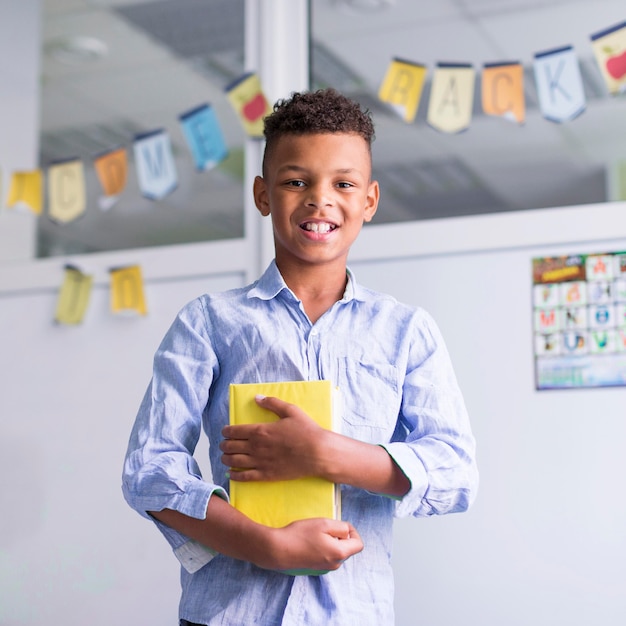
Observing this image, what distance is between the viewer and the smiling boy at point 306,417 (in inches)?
36.3

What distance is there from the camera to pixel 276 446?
3.03 ft

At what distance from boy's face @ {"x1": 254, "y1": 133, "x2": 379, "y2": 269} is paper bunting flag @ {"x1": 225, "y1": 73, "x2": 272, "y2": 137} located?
786 millimetres

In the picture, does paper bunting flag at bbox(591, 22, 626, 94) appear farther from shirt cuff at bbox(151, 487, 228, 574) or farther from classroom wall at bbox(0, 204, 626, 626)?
shirt cuff at bbox(151, 487, 228, 574)

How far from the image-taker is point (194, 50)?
6.59 ft

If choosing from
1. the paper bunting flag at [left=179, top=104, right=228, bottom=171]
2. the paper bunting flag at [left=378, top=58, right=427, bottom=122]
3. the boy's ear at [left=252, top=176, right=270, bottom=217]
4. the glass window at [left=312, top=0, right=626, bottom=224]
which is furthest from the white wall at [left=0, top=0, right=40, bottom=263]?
the boy's ear at [left=252, top=176, right=270, bottom=217]

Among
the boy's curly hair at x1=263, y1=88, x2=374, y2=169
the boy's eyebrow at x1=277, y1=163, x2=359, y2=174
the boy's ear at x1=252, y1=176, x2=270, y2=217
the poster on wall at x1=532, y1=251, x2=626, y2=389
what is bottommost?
the poster on wall at x1=532, y1=251, x2=626, y2=389

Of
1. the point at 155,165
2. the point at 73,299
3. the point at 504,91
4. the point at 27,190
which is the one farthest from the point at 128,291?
the point at 504,91

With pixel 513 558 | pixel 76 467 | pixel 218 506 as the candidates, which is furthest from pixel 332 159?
pixel 76 467

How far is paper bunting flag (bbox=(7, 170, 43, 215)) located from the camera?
2.07m

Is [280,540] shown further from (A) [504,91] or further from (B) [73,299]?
(B) [73,299]

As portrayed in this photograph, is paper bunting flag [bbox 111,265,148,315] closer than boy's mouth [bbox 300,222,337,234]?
No

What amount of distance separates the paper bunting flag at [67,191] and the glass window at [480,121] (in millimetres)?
563

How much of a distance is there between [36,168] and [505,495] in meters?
1.24

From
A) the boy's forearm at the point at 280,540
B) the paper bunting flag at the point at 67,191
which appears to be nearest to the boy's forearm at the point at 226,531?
the boy's forearm at the point at 280,540
